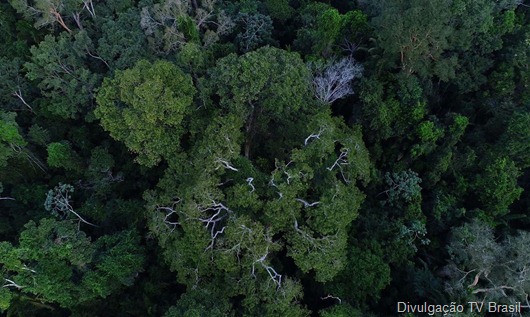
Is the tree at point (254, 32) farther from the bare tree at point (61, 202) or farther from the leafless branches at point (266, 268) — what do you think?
the leafless branches at point (266, 268)

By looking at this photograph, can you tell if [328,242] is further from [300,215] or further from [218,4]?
[218,4]

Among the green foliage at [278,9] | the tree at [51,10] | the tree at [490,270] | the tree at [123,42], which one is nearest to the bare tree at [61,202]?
the tree at [123,42]

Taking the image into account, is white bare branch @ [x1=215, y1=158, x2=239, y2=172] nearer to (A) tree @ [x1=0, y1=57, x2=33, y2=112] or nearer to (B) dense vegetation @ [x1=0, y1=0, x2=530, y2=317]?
(B) dense vegetation @ [x1=0, y1=0, x2=530, y2=317]

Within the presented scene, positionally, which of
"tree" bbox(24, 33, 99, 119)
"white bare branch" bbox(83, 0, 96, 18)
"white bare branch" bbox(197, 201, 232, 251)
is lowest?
"white bare branch" bbox(197, 201, 232, 251)

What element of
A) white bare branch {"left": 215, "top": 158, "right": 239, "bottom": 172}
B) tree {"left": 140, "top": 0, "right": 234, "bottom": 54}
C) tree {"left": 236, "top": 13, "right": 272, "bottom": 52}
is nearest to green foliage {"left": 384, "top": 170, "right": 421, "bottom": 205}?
white bare branch {"left": 215, "top": 158, "right": 239, "bottom": 172}

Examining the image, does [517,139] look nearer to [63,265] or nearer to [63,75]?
[63,265]

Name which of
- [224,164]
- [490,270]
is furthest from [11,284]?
[490,270]
